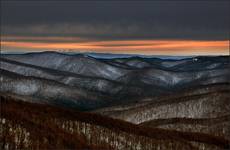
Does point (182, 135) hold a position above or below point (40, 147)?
above

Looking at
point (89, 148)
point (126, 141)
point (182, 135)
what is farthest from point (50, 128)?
point (182, 135)

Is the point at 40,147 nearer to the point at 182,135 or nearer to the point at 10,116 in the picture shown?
the point at 10,116

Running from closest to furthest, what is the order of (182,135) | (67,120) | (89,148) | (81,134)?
(89,148) → (81,134) → (67,120) → (182,135)

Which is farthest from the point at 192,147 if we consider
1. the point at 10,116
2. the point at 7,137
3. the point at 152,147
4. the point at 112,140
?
the point at 7,137

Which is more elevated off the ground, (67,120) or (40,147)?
(67,120)

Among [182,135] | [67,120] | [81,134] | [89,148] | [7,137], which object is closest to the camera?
[7,137]

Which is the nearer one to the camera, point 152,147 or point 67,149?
point 67,149

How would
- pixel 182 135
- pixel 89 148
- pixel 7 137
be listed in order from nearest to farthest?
pixel 7 137 → pixel 89 148 → pixel 182 135

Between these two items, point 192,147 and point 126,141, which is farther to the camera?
point 192,147

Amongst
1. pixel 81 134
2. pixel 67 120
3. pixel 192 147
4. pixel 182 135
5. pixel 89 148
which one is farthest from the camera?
pixel 182 135

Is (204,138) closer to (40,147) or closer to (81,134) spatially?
(81,134)
